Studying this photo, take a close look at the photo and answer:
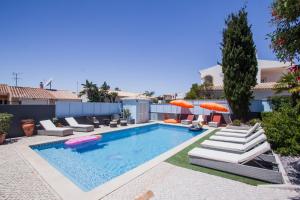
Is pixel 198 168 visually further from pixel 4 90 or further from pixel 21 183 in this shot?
pixel 4 90

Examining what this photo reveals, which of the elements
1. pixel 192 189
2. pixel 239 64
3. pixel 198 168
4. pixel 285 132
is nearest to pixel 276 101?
pixel 239 64

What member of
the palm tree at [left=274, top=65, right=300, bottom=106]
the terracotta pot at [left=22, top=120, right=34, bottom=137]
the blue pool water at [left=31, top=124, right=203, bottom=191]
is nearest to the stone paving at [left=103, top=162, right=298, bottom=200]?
the blue pool water at [left=31, top=124, right=203, bottom=191]

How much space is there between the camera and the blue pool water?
27.2 ft

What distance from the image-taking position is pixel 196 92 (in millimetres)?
30391

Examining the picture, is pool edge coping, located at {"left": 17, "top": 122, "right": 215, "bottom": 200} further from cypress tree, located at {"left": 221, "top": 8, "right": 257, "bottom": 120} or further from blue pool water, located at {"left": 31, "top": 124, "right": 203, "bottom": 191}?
cypress tree, located at {"left": 221, "top": 8, "right": 257, "bottom": 120}

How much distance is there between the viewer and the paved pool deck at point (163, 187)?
546cm

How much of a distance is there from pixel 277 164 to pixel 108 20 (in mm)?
16598

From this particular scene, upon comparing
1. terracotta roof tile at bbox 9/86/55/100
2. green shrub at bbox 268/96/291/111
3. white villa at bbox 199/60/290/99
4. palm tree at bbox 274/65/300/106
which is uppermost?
white villa at bbox 199/60/290/99

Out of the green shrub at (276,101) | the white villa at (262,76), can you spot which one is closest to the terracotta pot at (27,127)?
the green shrub at (276,101)

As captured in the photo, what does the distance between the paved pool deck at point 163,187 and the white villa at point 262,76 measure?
2235 cm

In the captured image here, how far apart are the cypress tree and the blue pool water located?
6974 mm

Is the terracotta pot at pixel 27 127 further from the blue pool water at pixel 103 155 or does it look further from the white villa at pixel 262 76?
the white villa at pixel 262 76

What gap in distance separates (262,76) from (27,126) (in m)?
33.8

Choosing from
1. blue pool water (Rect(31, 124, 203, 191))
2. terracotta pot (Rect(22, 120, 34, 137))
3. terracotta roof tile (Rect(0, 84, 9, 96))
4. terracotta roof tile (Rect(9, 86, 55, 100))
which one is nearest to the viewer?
blue pool water (Rect(31, 124, 203, 191))
